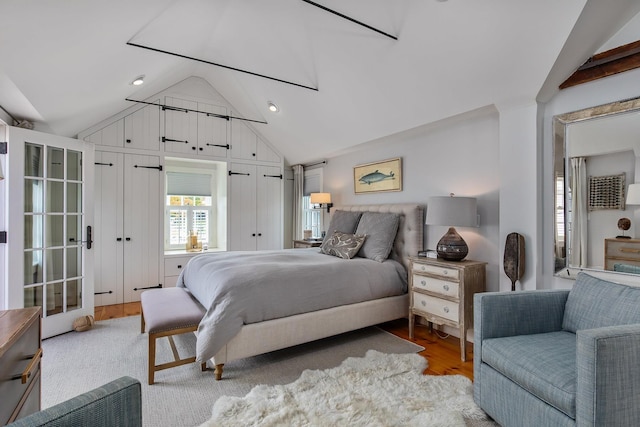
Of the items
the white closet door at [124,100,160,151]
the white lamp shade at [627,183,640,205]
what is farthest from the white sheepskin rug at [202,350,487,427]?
the white closet door at [124,100,160,151]

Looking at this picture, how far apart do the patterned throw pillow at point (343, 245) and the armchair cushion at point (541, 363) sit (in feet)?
5.73

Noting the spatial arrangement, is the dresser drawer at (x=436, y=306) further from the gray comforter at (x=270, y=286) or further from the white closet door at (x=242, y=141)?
A: the white closet door at (x=242, y=141)

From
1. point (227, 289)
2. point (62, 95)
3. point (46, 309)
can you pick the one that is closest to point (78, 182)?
point (62, 95)

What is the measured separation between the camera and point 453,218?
9.05 ft

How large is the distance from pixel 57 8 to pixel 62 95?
1251 millimetres

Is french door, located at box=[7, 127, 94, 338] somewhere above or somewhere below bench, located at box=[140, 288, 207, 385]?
above

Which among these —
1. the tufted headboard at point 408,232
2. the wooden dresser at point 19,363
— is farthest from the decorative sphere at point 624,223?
the wooden dresser at point 19,363

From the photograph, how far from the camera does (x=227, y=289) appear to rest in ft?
7.70

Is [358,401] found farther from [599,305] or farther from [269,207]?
[269,207]

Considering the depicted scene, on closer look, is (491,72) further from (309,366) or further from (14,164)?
(14,164)

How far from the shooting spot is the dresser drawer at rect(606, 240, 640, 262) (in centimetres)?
209

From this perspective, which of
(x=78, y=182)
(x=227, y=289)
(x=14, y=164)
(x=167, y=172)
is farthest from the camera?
(x=167, y=172)

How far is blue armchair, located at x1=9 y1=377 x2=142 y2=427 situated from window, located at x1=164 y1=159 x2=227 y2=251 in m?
4.42

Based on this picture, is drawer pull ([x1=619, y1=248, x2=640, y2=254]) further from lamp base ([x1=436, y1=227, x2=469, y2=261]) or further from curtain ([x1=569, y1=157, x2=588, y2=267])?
lamp base ([x1=436, y1=227, x2=469, y2=261])
